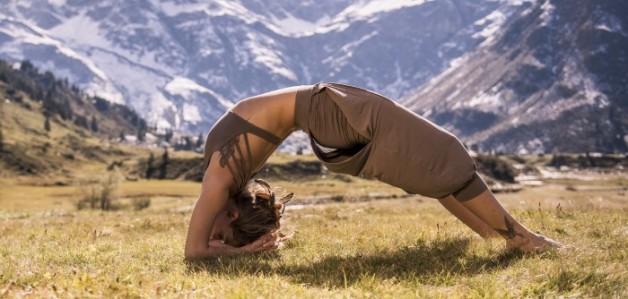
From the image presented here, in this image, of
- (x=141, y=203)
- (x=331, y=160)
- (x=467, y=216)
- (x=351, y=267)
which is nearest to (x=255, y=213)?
(x=331, y=160)

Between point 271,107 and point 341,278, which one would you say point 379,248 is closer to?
point 341,278

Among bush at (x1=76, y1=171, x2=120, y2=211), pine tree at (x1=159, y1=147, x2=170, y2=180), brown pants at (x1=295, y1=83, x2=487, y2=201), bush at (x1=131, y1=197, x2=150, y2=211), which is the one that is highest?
brown pants at (x1=295, y1=83, x2=487, y2=201)

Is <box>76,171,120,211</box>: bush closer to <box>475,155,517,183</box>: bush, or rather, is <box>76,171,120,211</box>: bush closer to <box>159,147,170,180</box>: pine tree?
<box>159,147,170,180</box>: pine tree

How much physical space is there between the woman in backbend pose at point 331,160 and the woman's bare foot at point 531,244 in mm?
13

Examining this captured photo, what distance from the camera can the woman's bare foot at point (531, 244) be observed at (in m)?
7.42

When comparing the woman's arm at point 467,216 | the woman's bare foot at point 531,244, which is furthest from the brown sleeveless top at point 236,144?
the woman's bare foot at point 531,244

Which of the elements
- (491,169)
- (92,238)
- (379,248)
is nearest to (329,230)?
(379,248)

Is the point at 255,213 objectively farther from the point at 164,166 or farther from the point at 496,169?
the point at 164,166

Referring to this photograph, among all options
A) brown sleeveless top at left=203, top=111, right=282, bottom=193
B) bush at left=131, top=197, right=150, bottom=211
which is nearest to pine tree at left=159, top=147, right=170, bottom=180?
bush at left=131, top=197, right=150, bottom=211

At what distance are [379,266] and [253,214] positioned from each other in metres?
2.37

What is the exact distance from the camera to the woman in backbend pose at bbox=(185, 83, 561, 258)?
7.57 meters

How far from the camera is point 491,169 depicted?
154 m

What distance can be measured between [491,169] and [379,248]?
153307 millimetres

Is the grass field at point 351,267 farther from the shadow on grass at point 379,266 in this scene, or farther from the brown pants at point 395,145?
the brown pants at point 395,145
